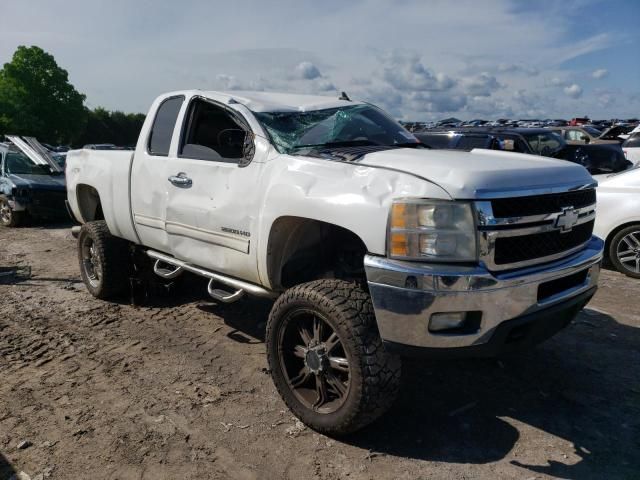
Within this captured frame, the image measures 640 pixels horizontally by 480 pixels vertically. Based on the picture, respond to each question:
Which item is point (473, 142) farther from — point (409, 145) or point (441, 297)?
point (441, 297)

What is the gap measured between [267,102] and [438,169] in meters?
1.75

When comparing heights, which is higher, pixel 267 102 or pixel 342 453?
pixel 267 102

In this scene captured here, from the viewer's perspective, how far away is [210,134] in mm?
4496

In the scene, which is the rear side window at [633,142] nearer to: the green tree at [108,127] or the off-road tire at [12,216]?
the off-road tire at [12,216]

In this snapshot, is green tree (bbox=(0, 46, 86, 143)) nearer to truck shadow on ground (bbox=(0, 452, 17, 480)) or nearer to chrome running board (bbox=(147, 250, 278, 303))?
chrome running board (bbox=(147, 250, 278, 303))

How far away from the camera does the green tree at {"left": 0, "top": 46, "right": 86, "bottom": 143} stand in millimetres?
37531

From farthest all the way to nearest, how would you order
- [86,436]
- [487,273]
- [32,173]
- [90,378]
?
[32,173], [90,378], [86,436], [487,273]

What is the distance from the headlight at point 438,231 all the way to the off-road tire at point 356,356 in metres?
0.45

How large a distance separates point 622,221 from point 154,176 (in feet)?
17.5

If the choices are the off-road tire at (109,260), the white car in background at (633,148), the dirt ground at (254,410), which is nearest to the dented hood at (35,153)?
the off-road tire at (109,260)

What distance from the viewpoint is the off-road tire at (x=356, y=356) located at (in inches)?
111

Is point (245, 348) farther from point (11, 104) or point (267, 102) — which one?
point (11, 104)

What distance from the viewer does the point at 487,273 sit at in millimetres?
2631

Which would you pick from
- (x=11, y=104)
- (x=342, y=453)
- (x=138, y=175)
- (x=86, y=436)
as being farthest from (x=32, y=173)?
(x=11, y=104)
